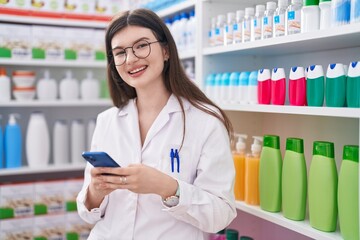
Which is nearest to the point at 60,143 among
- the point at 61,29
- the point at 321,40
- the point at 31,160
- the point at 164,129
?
the point at 31,160

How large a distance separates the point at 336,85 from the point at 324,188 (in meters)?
0.38

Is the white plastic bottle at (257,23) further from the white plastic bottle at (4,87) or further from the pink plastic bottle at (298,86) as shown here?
the white plastic bottle at (4,87)

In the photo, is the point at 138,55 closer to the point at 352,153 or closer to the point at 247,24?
the point at 247,24

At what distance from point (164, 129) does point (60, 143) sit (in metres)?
1.57

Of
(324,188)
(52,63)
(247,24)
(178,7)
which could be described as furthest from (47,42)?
(324,188)

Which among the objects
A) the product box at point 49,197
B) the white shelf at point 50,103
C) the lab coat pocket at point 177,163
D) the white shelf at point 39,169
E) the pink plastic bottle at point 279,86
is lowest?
the product box at point 49,197

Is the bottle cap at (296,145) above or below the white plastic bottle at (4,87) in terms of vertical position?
below

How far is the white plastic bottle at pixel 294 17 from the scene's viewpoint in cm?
158

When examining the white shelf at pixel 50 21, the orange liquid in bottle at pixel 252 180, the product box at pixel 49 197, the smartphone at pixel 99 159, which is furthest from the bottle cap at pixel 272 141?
the white shelf at pixel 50 21

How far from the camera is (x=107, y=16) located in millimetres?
3129

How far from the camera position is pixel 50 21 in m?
2.93

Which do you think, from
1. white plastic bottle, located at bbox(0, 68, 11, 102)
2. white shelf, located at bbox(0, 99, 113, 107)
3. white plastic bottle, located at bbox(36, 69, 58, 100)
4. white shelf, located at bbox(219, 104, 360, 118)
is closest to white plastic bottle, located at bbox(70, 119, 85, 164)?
white shelf, located at bbox(0, 99, 113, 107)

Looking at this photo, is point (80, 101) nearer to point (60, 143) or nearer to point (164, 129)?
point (60, 143)

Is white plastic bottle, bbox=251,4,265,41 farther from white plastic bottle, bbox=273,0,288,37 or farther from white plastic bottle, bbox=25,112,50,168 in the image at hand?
white plastic bottle, bbox=25,112,50,168
